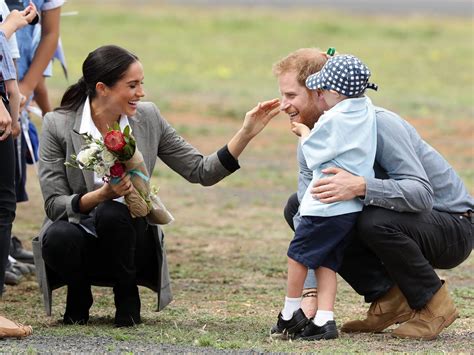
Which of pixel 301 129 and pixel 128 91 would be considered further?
pixel 128 91

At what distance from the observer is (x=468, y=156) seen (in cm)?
1320

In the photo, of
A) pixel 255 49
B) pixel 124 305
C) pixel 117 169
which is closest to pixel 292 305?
pixel 124 305

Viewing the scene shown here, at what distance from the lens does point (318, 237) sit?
5355mm

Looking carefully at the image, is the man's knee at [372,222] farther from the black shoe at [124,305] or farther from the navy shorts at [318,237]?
the black shoe at [124,305]

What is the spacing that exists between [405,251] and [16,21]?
2155mm

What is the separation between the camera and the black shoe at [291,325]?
5480 millimetres

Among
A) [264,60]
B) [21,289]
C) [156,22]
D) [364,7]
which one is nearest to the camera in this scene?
[21,289]

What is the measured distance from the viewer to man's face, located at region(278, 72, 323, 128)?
18.4 ft

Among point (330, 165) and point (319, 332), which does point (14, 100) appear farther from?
point (319, 332)

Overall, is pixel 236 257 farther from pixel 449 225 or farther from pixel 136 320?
pixel 449 225

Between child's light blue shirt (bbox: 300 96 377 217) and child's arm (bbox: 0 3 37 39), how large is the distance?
4.89 feet

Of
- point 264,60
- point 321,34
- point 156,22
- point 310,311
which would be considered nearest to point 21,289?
point 310,311

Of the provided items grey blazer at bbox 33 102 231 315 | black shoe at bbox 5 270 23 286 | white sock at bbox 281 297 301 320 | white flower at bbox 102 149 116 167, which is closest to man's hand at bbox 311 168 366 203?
white sock at bbox 281 297 301 320

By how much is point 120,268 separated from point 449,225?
1.61 meters
